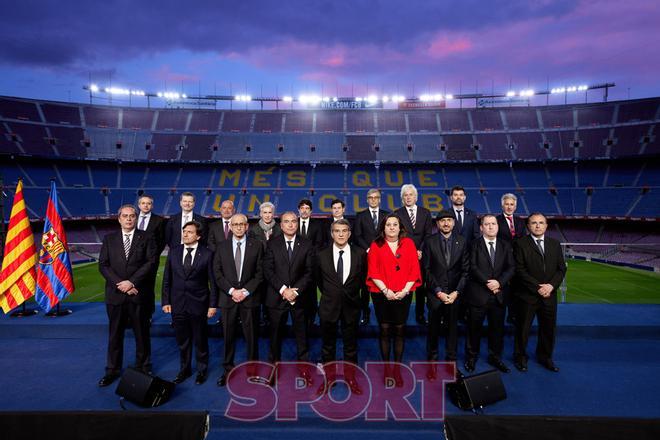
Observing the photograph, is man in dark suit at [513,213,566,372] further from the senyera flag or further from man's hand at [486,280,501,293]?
the senyera flag

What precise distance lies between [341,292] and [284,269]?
81 cm

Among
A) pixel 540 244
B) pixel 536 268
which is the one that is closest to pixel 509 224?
pixel 540 244

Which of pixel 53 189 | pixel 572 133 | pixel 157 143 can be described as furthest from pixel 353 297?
pixel 572 133

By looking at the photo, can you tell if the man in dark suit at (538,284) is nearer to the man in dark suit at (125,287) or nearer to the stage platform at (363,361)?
the stage platform at (363,361)

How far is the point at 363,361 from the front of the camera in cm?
474

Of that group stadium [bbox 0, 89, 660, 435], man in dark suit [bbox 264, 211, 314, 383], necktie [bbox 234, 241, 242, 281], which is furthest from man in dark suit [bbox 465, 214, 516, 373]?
stadium [bbox 0, 89, 660, 435]

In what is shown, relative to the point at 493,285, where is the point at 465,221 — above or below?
above

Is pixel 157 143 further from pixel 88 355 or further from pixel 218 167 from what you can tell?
pixel 88 355

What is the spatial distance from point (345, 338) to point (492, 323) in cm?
208

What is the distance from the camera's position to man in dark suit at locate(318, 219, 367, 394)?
4078mm

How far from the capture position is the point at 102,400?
388 centimetres

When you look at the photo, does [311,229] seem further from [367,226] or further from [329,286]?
[329,286]

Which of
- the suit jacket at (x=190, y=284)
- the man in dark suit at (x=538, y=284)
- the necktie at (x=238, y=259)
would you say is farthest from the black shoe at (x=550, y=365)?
the suit jacket at (x=190, y=284)

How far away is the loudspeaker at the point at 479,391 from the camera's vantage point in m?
3.57
